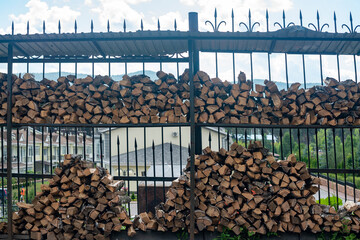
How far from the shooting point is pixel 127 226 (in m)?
3.88

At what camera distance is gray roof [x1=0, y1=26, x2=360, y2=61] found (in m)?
3.68

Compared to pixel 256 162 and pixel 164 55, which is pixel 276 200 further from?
pixel 164 55

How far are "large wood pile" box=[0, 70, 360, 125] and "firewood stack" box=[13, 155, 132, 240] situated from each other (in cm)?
78

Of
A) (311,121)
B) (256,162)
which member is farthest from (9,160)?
(311,121)

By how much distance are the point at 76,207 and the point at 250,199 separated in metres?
2.41

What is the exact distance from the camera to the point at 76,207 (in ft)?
12.7

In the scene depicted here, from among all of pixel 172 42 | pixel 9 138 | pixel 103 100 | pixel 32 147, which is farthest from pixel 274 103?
pixel 32 147

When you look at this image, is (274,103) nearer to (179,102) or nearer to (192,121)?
(192,121)

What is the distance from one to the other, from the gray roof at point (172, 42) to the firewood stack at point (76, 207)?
166 cm

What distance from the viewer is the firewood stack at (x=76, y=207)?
381cm

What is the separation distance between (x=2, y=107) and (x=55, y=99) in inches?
33.2

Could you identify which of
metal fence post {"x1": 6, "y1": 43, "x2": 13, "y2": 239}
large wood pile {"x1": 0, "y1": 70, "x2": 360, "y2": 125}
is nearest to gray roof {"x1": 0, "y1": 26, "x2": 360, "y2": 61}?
metal fence post {"x1": 6, "y1": 43, "x2": 13, "y2": 239}

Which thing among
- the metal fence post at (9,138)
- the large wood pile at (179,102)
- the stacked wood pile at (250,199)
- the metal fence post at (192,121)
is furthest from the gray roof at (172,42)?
the stacked wood pile at (250,199)

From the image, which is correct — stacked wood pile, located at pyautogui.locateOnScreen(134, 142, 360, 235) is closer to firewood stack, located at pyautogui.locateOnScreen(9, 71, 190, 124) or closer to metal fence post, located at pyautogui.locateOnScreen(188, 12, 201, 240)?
metal fence post, located at pyautogui.locateOnScreen(188, 12, 201, 240)
